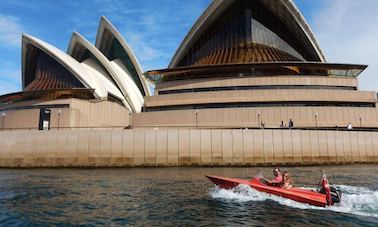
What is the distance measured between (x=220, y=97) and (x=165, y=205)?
28272mm

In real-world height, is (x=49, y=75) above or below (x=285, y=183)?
above

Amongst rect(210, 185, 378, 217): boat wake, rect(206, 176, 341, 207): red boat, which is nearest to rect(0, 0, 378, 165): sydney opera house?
rect(210, 185, 378, 217): boat wake

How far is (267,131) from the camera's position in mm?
27531

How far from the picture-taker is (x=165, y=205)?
1206cm

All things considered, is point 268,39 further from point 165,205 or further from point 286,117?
point 165,205

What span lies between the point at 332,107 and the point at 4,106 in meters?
43.1

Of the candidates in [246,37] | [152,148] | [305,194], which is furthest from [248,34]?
[305,194]

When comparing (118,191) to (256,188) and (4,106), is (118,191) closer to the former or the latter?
(256,188)

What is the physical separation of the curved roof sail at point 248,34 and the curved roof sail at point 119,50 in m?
8.32

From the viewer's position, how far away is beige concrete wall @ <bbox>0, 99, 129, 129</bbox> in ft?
119

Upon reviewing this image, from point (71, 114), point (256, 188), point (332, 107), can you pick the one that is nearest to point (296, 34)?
point (332, 107)

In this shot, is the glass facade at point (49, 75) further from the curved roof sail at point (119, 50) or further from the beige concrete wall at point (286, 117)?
the beige concrete wall at point (286, 117)

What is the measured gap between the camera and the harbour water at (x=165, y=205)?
1017 centimetres

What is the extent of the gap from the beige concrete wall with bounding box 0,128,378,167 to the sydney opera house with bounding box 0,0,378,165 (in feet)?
0.28
